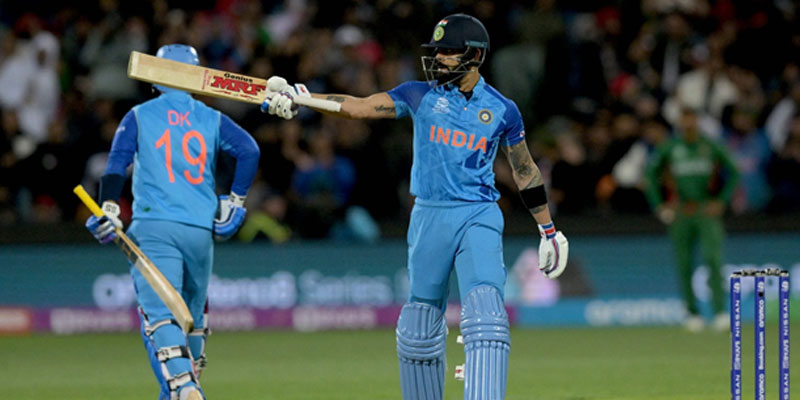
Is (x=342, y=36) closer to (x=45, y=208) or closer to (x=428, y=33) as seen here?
(x=428, y=33)

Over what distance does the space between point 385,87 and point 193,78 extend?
8749 mm

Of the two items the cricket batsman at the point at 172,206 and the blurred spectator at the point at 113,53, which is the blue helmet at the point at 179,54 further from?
the blurred spectator at the point at 113,53

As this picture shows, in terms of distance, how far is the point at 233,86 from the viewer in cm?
663

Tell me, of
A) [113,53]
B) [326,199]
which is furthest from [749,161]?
[113,53]

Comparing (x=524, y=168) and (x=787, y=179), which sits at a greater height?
(x=787, y=179)

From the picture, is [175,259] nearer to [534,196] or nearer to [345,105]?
[345,105]

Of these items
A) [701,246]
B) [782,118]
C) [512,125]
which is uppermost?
[782,118]

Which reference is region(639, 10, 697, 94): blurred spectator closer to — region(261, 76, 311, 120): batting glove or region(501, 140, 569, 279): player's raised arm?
region(501, 140, 569, 279): player's raised arm

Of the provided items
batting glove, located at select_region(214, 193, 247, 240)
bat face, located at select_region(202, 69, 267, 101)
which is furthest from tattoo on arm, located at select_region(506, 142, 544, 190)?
batting glove, located at select_region(214, 193, 247, 240)

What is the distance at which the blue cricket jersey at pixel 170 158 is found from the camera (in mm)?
7012

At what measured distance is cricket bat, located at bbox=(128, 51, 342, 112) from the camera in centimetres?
661

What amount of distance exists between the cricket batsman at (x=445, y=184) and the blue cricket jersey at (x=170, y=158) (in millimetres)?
994

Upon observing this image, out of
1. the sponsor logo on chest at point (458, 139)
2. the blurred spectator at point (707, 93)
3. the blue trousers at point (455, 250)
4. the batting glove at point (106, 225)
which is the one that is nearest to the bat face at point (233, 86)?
the batting glove at point (106, 225)

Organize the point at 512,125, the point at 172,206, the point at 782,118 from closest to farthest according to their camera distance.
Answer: the point at 512,125, the point at 172,206, the point at 782,118
